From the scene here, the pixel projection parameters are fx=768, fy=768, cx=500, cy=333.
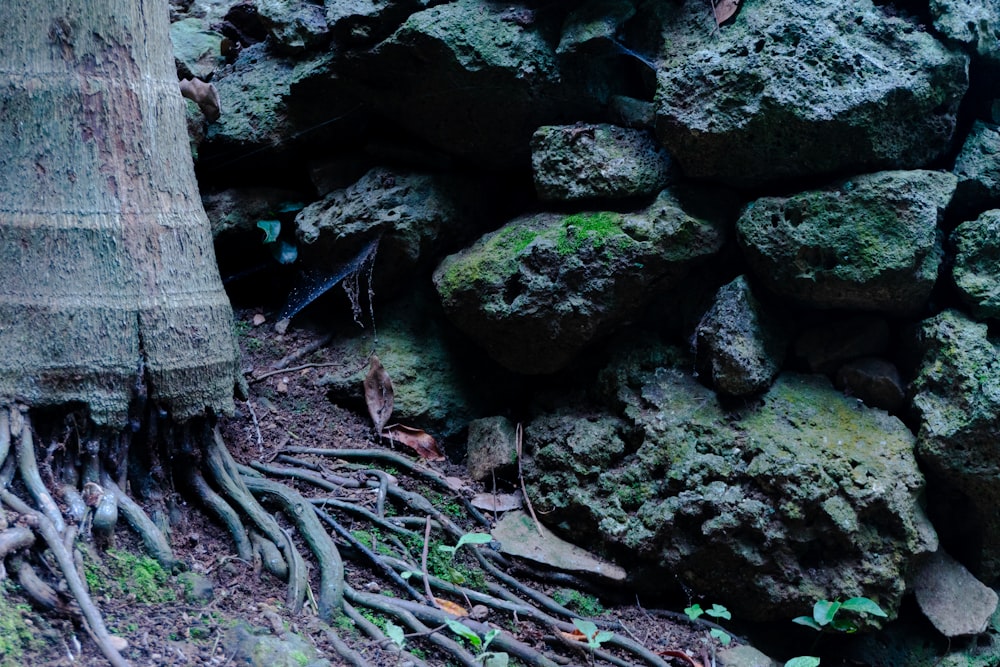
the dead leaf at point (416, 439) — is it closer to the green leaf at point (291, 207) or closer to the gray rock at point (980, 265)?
the green leaf at point (291, 207)

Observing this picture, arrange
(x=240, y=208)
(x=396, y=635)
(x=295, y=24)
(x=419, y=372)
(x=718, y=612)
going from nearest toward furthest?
(x=396, y=635)
(x=718, y=612)
(x=419, y=372)
(x=295, y=24)
(x=240, y=208)

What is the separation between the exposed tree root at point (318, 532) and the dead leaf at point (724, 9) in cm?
279

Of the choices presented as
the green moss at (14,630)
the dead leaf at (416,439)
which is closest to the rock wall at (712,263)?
the dead leaf at (416,439)

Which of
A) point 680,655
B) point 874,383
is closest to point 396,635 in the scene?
point 680,655

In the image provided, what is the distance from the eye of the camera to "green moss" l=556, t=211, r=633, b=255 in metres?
3.86

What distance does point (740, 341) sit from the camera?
3736 millimetres

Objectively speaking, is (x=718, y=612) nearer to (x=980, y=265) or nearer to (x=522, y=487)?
(x=522, y=487)

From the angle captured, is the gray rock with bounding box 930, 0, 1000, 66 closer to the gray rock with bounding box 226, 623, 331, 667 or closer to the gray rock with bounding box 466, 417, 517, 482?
the gray rock with bounding box 466, 417, 517, 482

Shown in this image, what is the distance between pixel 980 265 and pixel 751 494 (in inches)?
60.1

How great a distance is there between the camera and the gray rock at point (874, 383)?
12.4ft

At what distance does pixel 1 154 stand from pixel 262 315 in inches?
89.7

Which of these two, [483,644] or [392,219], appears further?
[392,219]

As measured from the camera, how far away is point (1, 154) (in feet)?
9.55

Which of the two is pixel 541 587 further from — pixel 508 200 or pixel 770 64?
pixel 770 64
